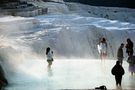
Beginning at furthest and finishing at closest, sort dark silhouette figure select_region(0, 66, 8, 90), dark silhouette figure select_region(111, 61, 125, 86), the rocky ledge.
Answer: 1. the rocky ledge
2. dark silhouette figure select_region(0, 66, 8, 90)
3. dark silhouette figure select_region(111, 61, 125, 86)

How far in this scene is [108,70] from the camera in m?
20.7

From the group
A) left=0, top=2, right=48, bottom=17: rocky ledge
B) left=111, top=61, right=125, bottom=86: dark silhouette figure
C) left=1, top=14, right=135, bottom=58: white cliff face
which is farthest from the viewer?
left=0, top=2, right=48, bottom=17: rocky ledge

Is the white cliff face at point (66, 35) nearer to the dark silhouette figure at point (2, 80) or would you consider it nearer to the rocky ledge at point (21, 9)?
the rocky ledge at point (21, 9)

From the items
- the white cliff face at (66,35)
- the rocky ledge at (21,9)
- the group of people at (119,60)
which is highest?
the group of people at (119,60)

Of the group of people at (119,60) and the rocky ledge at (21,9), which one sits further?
the rocky ledge at (21,9)

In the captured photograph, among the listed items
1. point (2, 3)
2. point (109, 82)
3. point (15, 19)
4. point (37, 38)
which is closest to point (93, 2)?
point (2, 3)

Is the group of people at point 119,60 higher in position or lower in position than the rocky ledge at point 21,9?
higher

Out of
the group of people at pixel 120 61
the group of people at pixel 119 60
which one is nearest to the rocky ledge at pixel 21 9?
the group of people at pixel 120 61

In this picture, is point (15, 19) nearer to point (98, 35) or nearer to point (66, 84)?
point (98, 35)

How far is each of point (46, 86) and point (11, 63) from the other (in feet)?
14.9

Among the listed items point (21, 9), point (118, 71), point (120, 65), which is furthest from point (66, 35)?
point (118, 71)

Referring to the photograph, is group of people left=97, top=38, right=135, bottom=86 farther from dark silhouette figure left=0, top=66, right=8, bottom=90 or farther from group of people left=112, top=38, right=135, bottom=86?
dark silhouette figure left=0, top=66, right=8, bottom=90

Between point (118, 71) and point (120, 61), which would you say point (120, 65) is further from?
point (120, 61)

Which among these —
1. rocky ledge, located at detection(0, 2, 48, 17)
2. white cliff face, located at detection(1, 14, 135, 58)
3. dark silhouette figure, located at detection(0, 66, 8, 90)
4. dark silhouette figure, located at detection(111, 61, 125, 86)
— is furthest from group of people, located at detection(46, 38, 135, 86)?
rocky ledge, located at detection(0, 2, 48, 17)
